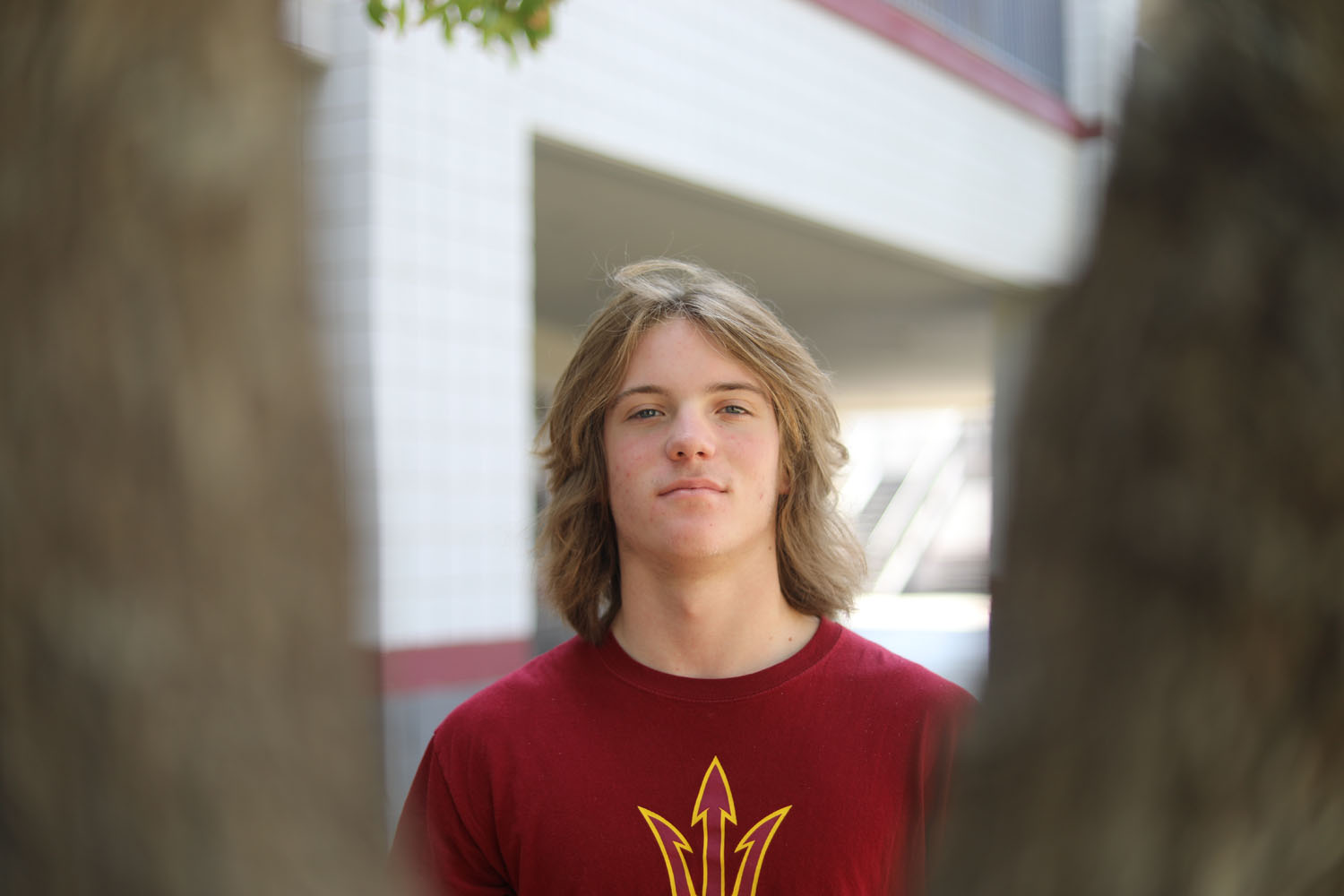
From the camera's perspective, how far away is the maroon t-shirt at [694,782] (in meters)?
2.24

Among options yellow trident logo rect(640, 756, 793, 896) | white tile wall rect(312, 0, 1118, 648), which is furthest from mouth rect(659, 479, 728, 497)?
white tile wall rect(312, 0, 1118, 648)

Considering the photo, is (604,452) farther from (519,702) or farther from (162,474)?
(162,474)

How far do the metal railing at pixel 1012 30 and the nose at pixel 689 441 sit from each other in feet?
29.8

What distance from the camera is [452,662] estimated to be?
20.6 feet

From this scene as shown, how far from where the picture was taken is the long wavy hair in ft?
8.65

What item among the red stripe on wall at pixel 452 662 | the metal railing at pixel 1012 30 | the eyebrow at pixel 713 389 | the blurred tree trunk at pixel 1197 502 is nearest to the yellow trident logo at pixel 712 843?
the eyebrow at pixel 713 389

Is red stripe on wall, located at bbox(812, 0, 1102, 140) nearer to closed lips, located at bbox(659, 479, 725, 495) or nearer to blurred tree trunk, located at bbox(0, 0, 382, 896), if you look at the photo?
closed lips, located at bbox(659, 479, 725, 495)

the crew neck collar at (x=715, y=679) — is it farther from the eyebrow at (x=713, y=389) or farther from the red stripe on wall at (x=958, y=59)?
the red stripe on wall at (x=958, y=59)

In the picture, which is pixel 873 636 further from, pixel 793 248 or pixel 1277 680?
pixel 1277 680

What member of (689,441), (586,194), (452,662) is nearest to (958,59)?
(586,194)

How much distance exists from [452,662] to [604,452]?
3.68 metres

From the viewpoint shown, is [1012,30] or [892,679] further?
[1012,30]

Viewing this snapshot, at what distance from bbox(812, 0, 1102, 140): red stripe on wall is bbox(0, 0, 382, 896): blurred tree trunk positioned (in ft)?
30.9

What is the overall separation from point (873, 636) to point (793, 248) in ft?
27.4
